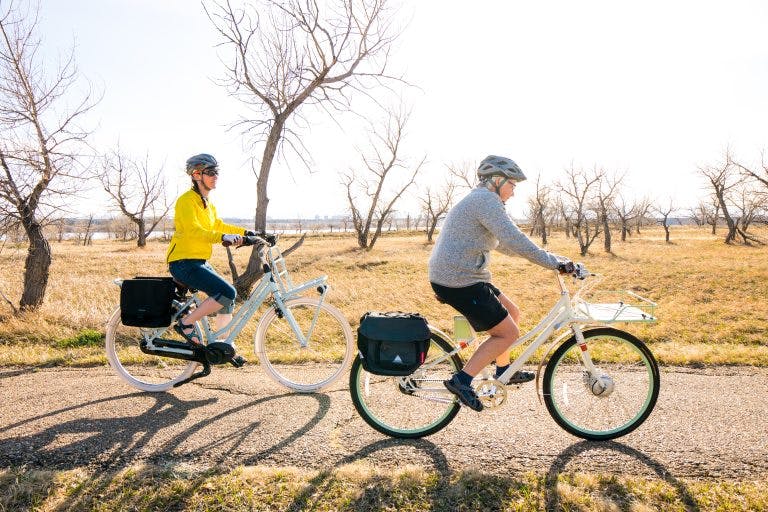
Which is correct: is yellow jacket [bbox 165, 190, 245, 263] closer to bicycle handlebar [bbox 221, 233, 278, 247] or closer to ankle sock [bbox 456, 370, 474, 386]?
bicycle handlebar [bbox 221, 233, 278, 247]

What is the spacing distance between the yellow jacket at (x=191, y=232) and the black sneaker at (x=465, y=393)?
7.72 ft

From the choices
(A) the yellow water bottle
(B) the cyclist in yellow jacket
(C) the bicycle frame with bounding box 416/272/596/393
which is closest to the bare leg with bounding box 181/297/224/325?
(B) the cyclist in yellow jacket

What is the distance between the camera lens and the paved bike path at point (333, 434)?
316cm

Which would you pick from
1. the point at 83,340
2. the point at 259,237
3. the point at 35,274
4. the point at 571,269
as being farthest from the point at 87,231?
the point at 571,269

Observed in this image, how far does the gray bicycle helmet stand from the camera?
3.38m

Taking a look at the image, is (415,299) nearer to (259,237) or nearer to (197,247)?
(259,237)

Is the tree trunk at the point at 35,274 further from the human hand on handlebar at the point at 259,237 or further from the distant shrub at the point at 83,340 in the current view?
the human hand on handlebar at the point at 259,237

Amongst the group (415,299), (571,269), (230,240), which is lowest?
(415,299)

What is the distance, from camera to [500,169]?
3.38 metres

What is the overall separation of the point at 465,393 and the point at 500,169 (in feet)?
5.31

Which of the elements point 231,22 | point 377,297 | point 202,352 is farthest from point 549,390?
point 377,297

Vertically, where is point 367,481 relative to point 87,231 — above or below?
below

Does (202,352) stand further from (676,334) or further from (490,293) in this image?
(676,334)

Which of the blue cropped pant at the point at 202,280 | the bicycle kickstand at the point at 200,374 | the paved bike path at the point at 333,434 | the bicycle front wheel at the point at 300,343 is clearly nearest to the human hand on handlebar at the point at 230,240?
the blue cropped pant at the point at 202,280
